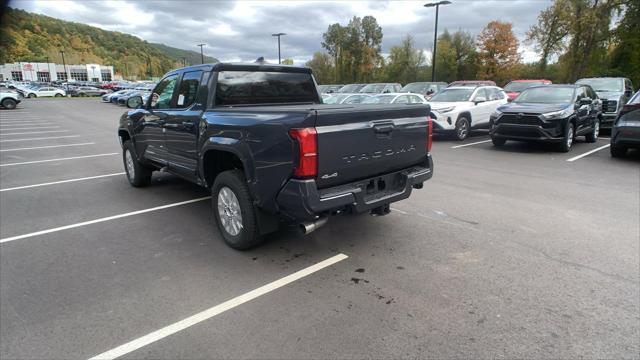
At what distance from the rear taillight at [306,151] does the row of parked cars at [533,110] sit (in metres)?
6.45

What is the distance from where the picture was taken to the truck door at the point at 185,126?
469 centimetres

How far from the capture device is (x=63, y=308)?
3.14m

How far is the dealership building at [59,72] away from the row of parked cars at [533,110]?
Result: 11154 centimetres

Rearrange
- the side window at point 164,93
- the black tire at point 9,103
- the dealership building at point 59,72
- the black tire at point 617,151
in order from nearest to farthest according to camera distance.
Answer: the side window at point 164,93 < the black tire at point 617,151 < the black tire at point 9,103 < the dealership building at point 59,72

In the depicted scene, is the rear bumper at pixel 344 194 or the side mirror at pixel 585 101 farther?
the side mirror at pixel 585 101

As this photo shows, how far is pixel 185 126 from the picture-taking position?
15.9ft

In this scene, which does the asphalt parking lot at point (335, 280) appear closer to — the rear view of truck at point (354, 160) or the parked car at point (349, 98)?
the rear view of truck at point (354, 160)

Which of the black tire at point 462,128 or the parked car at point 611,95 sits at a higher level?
the parked car at point 611,95

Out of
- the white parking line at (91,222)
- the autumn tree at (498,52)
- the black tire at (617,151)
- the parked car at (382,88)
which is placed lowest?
the white parking line at (91,222)

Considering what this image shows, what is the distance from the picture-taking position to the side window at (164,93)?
545cm

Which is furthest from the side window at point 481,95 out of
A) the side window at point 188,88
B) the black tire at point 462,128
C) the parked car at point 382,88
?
the side window at point 188,88

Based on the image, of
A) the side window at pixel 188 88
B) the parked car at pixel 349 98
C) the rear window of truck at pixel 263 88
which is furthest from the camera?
the parked car at pixel 349 98

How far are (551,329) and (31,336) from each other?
365 cm

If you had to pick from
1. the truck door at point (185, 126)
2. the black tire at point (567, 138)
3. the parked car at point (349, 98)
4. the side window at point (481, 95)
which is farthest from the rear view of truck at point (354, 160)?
the parked car at point (349, 98)
